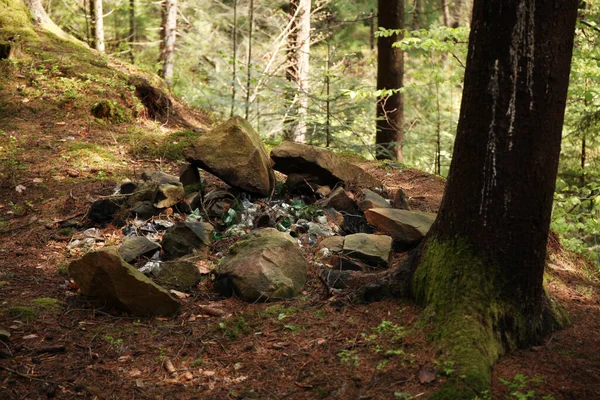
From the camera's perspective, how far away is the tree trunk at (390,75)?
9.70m

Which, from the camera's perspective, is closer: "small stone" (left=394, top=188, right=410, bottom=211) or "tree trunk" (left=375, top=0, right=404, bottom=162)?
"small stone" (left=394, top=188, right=410, bottom=211)

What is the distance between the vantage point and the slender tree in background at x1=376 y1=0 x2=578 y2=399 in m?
3.25

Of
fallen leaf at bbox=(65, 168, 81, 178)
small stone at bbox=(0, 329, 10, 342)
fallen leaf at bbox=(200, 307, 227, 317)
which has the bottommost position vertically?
small stone at bbox=(0, 329, 10, 342)

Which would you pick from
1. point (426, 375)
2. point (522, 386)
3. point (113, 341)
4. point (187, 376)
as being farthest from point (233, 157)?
point (522, 386)

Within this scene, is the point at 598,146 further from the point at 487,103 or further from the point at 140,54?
the point at 140,54

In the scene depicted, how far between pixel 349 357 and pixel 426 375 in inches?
20.7

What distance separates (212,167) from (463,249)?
3.09 metres

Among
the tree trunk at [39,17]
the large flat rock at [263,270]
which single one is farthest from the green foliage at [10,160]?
the tree trunk at [39,17]

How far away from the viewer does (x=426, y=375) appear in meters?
3.10

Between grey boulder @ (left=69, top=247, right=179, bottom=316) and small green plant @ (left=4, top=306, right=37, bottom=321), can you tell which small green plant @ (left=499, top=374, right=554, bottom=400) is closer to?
grey boulder @ (left=69, top=247, right=179, bottom=316)

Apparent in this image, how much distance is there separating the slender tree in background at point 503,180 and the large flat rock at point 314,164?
266 centimetres

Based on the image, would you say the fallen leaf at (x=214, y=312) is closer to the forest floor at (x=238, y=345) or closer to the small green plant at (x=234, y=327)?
the forest floor at (x=238, y=345)

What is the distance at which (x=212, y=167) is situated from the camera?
5.80 m

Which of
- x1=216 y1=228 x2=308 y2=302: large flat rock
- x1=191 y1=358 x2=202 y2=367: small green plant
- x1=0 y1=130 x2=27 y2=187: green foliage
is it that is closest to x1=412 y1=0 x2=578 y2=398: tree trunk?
x1=216 y1=228 x2=308 y2=302: large flat rock
